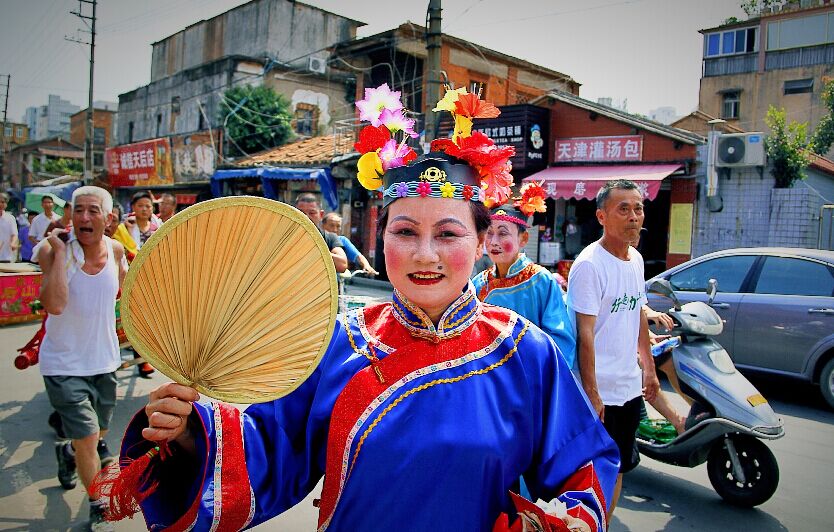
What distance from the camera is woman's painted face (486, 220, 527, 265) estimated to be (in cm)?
382

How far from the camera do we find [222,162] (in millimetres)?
21797

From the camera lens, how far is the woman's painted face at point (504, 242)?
3820mm

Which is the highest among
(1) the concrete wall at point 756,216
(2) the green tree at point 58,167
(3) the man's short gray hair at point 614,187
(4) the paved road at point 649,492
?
(2) the green tree at point 58,167

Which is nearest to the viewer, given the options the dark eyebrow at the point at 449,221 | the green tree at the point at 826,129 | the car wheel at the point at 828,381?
the dark eyebrow at the point at 449,221

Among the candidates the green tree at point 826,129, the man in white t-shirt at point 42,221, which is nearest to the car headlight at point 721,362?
the man in white t-shirt at point 42,221

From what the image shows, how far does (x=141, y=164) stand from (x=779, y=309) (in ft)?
82.4

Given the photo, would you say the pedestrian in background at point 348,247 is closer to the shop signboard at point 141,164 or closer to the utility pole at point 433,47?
the utility pole at point 433,47

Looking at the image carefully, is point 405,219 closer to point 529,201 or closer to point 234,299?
point 234,299

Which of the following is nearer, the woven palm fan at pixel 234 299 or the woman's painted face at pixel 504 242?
the woven palm fan at pixel 234 299

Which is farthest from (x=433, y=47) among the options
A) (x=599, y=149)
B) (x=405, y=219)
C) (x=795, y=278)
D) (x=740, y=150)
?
(x=405, y=219)

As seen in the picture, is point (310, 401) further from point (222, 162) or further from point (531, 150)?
point (222, 162)

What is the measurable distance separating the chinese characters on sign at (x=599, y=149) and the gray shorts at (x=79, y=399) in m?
12.2

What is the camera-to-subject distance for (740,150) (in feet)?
38.7

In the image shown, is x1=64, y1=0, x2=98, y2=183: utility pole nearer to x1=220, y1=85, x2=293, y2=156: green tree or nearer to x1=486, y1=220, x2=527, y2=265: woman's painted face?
x1=220, y1=85, x2=293, y2=156: green tree
